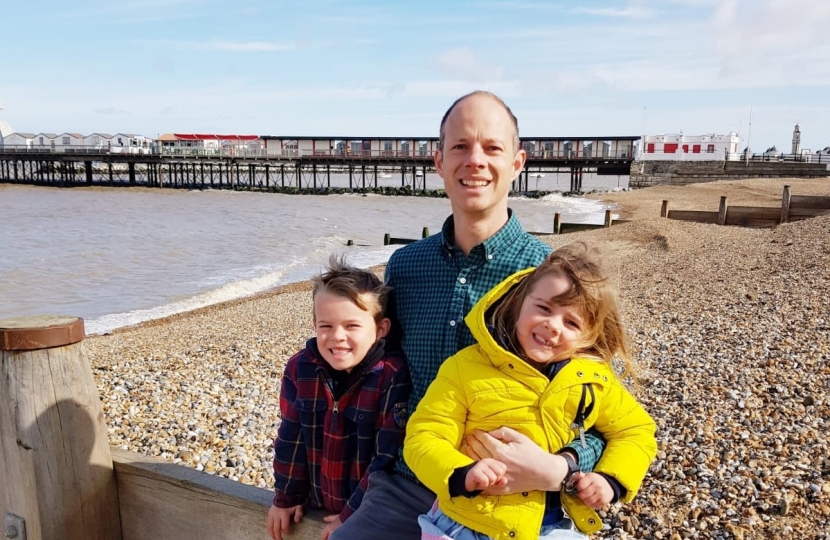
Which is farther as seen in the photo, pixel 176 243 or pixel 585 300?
pixel 176 243

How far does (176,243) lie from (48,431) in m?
25.6

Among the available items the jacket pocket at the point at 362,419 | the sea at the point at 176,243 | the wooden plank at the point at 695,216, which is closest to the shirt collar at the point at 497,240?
the jacket pocket at the point at 362,419

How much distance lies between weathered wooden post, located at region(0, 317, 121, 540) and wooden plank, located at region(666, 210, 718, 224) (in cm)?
2090

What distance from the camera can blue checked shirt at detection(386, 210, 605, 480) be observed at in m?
2.22

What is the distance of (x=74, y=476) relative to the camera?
248 cm

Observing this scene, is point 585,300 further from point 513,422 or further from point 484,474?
point 484,474

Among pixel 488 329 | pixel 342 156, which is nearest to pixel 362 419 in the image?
pixel 488 329

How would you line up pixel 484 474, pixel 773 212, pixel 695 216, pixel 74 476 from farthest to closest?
pixel 695 216, pixel 773 212, pixel 74 476, pixel 484 474

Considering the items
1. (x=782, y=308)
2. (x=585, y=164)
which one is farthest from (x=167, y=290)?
(x=585, y=164)

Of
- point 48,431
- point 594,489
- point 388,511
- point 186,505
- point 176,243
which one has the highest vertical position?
point 594,489

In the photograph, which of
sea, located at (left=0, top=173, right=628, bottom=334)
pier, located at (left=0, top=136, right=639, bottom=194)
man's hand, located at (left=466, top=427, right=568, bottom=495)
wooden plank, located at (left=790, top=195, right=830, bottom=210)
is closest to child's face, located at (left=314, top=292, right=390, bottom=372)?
man's hand, located at (left=466, top=427, right=568, bottom=495)

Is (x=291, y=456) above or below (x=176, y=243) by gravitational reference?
above

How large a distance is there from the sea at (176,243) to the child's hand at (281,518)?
8.56 m

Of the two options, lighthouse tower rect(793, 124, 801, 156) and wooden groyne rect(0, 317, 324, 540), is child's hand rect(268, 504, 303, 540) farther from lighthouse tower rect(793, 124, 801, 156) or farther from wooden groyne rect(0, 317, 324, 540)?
lighthouse tower rect(793, 124, 801, 156)
